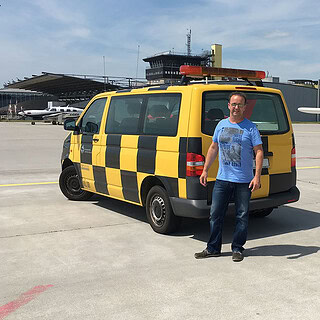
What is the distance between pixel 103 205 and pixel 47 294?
359 cm

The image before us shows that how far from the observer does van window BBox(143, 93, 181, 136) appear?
5199 millimetres

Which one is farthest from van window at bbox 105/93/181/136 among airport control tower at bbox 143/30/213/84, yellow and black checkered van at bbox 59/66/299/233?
airport control tower at bbox 143/30/213/84

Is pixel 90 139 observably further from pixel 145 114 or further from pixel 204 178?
pixel 204 178

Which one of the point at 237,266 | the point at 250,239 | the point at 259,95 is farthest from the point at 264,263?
the point at 259,95

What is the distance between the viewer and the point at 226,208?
462cm

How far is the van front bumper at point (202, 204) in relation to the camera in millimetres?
4906

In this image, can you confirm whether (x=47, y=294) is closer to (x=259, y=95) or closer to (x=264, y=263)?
(x=264, y=263)

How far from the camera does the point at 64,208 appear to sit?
6.98 metres

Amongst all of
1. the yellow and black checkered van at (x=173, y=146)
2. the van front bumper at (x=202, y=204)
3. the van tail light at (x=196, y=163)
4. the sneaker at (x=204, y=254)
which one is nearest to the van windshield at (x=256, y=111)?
the yellow and black checkered van at (x=173, y=146)

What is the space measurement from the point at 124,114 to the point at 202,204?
75.3 inches

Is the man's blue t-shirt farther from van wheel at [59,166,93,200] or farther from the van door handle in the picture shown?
van wheel at [59,166,93,200]

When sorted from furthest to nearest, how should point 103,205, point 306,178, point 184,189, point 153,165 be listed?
point 306,178 < point 103,205 < point 153,165 < point 184,189

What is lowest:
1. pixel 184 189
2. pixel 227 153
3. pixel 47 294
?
pixel 47 294

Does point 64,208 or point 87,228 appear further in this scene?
point 64,208
